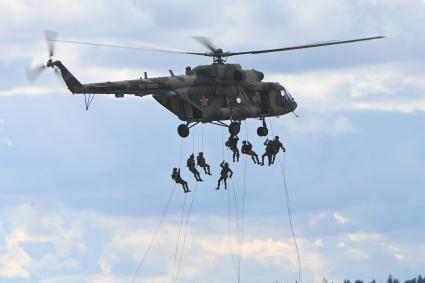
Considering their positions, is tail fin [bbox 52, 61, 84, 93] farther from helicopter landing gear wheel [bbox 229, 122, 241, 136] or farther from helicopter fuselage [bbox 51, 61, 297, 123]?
helicopter landing gear wheel [bbox 229, 122, 241, 136]

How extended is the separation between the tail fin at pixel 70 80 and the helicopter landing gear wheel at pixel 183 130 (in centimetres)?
562

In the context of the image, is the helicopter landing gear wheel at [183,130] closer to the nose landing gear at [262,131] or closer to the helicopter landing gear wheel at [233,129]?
the helicopter landing gear wheel at [233,129]

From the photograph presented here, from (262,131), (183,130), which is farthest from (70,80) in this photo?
(262,131)

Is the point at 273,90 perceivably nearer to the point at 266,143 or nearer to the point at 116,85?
the point at 266,143

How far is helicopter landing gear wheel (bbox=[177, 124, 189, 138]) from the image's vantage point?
298ft

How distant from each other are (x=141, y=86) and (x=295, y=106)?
10.9m

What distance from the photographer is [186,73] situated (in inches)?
3733

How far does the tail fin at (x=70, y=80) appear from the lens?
91625 millimetres

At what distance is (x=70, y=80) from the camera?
9175 cm

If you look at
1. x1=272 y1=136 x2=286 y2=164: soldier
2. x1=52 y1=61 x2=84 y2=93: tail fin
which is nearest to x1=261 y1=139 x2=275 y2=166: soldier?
x1=272 y1=136 x2=286 y2=164: soldier

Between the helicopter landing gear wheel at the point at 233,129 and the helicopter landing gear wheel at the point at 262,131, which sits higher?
the helicopter landing gear wheel at the point at 262,131

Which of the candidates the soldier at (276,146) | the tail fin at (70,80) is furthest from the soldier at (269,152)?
the tail fin at (70,80)

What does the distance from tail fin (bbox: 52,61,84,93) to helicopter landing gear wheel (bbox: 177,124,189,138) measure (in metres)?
5.62

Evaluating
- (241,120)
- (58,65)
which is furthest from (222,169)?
(58,65)
